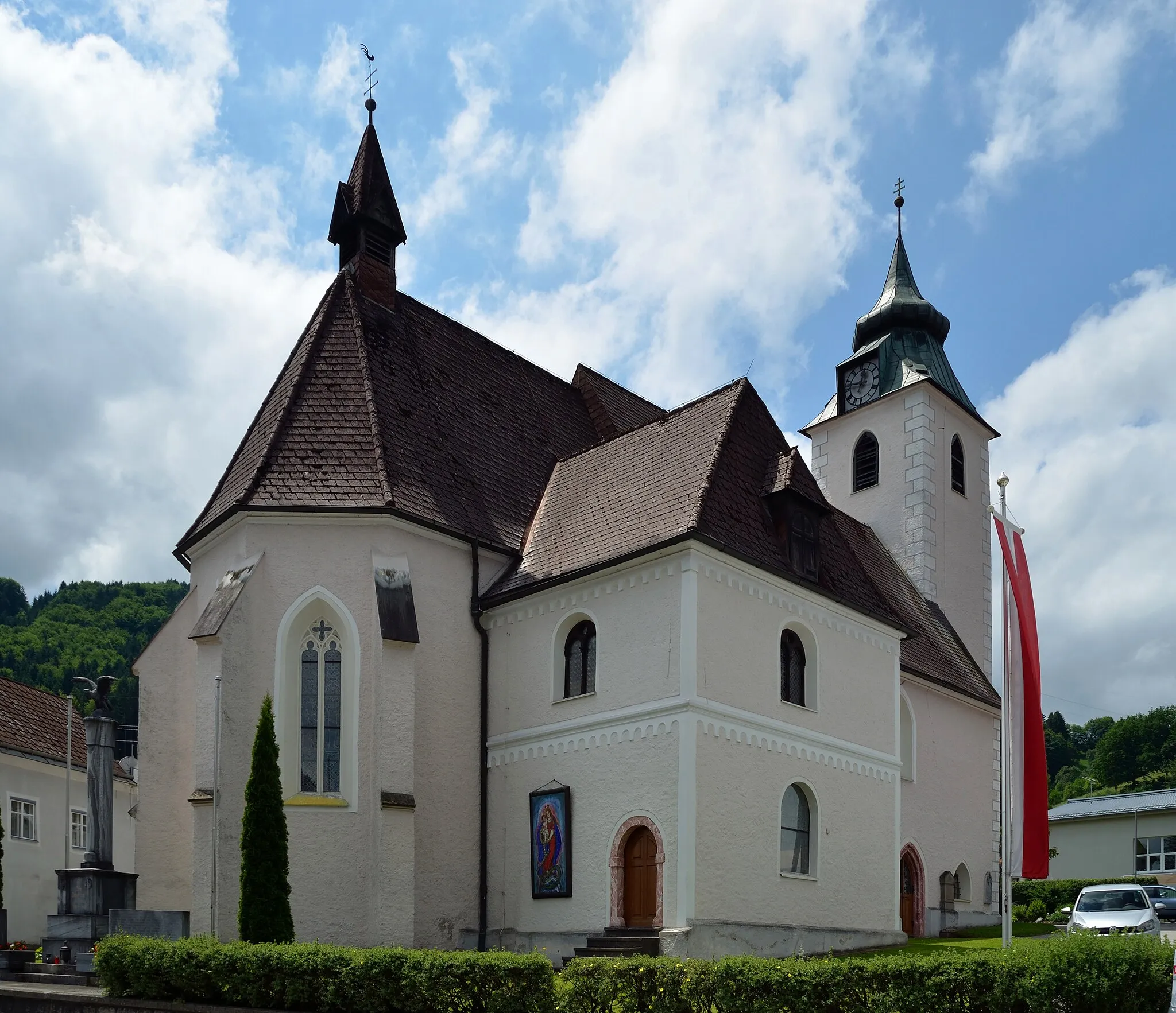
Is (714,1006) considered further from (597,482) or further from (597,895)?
(597,482)

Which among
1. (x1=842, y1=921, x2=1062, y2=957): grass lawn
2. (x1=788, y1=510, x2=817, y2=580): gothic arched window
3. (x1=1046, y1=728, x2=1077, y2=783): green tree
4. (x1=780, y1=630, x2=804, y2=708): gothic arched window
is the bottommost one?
(x1=1046, y1=728, x2=1077, y2=783): green tree

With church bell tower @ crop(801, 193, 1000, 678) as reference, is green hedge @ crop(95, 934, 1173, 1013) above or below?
below

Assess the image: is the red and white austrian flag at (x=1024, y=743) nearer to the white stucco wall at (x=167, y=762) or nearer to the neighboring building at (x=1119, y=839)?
the white stucco wall at (x=167, y=762)

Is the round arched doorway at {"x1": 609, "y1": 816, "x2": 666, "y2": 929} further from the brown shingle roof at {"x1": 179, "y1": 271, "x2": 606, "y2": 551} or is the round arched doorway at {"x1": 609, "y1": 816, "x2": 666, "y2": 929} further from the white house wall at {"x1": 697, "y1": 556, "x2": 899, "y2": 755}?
the brown shingle roof at {"x1": 179, "y1": 271, "x2": 606, "y2": 551}

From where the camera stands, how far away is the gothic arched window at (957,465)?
37.0m

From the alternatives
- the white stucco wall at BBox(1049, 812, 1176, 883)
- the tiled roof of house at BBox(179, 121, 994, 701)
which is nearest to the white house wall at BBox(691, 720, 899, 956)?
the tiled roof of house at BBox(179, 121, 994, 701)

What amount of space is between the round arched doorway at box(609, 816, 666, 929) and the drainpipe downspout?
118 inches

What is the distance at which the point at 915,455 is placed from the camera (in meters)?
35.9

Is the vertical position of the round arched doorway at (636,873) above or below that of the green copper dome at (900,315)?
below

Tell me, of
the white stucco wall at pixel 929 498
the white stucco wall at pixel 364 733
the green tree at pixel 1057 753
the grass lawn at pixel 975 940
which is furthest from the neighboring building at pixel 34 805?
the green tree at pixel 1057 753

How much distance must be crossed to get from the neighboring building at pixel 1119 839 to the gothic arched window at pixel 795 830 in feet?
105

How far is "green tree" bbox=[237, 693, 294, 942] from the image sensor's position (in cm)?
1736

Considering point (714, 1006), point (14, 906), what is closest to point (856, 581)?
point (714, 1006)

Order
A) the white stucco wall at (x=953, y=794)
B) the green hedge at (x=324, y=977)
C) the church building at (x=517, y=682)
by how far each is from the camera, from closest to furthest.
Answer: the green hedge at (x=324, y=977), the church building at (x=517, y=682), the white stucco wall at (x=953, y=794)
